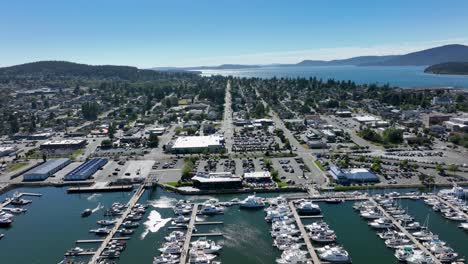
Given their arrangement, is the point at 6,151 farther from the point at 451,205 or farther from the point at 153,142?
the point at 451,205

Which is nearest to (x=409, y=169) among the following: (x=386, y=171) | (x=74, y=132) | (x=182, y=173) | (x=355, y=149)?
(x=386, y=171)

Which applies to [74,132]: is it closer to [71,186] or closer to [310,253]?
→ [71,186]

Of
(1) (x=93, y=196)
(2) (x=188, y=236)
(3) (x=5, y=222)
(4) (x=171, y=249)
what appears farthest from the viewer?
(1) (x=93, y=196)

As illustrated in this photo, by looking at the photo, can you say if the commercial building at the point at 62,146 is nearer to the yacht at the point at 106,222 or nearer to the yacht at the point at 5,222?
the yacht at the point at 5,222

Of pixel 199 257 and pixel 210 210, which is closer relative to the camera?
pixel 199 257

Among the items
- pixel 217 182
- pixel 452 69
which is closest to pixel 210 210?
pixel 217 182

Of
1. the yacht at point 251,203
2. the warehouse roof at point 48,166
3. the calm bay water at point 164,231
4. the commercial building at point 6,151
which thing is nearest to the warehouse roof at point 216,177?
the calm bay water at point 164,231

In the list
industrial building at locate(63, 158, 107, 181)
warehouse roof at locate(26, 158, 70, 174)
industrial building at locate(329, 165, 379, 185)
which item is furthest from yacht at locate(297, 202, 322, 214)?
warehouse roof at locate(26, 158, 70, 174)
